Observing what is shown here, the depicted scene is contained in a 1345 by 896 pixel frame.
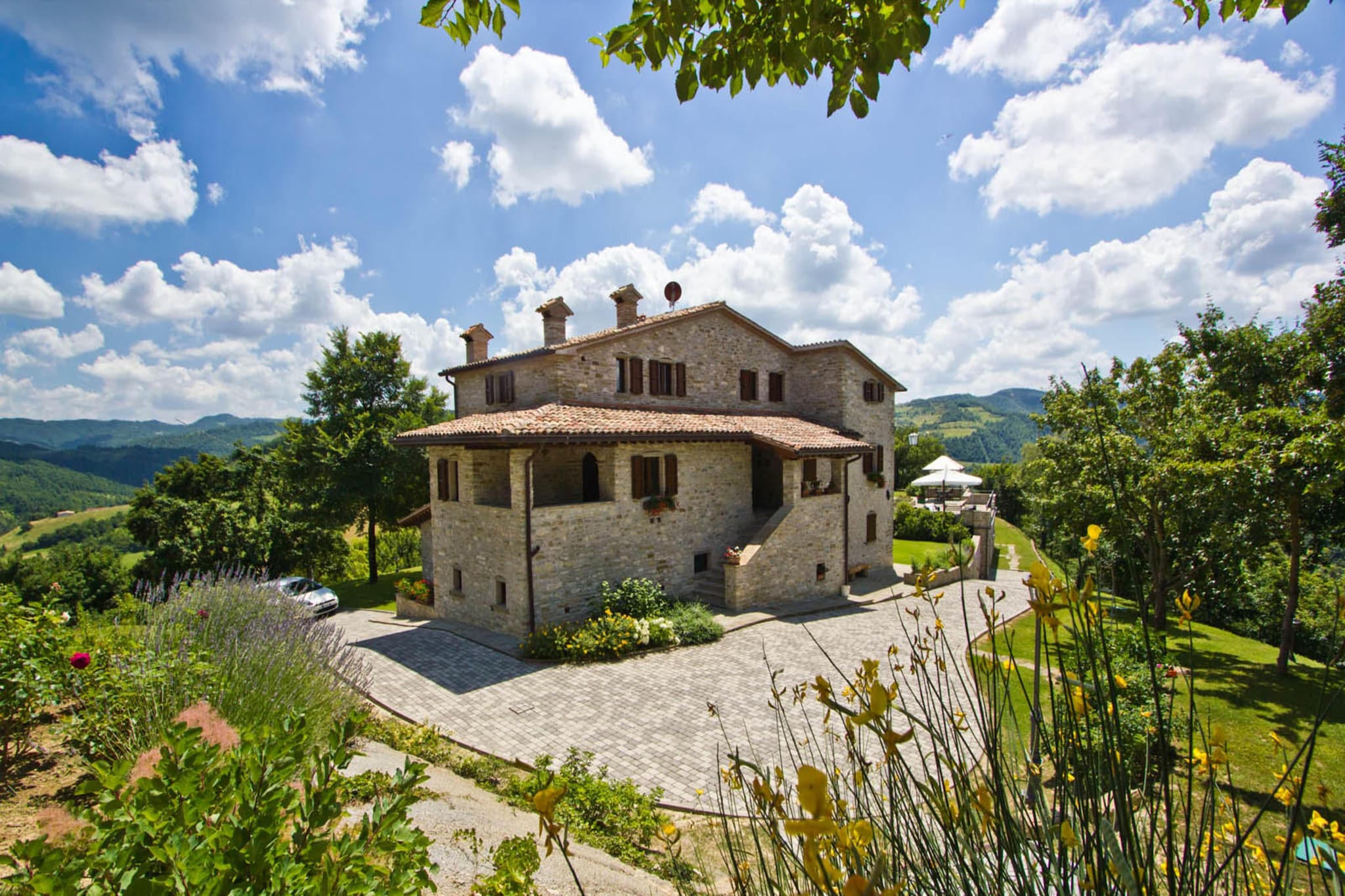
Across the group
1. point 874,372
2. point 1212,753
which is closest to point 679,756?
point 1212,753

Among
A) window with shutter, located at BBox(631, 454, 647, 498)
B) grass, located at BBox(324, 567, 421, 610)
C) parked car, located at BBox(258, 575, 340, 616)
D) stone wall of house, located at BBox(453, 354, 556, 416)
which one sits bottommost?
grass, located at BBox(324, 567, 421, 610)

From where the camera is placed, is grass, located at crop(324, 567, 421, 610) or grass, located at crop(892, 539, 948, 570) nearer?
grass, located at crop(892, 539, 948, 570)

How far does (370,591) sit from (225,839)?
88.1ft

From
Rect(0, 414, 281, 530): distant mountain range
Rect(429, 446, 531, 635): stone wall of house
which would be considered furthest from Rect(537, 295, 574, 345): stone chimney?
Rect(0, 414, 281, 530): distant mountain range

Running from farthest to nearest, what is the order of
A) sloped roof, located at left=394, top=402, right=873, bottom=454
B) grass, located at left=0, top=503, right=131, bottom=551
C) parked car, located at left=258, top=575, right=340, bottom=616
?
1. grass, located at left=0, top=503, right=131, bottom=551
2. parked car, located at left=258, top=575, right=340, bottom=616
3. sloped roof, located at left=394, top=402, right=873, bottom=454

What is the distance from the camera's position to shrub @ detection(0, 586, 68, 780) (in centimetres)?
452

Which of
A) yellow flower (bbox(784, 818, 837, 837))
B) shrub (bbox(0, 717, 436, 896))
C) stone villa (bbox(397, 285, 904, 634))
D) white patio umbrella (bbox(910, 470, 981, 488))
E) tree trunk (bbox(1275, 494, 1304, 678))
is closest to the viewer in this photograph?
yellow flower (bbox(784, 818, 837, 837))

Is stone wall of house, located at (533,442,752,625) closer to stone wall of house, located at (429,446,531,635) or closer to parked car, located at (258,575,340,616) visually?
stone wall of house, located at (429,446,531,635)

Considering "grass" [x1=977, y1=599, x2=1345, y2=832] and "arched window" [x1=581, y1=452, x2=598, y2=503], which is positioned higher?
"arched window" [x1=581, y1=452, x2=598, y2=503]

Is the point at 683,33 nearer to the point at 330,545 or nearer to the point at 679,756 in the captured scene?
the point at 679,756

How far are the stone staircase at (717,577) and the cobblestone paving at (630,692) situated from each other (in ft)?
6.34

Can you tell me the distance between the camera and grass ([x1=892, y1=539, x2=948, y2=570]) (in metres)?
19.9

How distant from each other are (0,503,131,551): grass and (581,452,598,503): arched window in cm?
8861

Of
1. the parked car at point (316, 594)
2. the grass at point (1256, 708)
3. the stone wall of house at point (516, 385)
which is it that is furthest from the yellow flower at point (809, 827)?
the parked car at point (316, 594)
